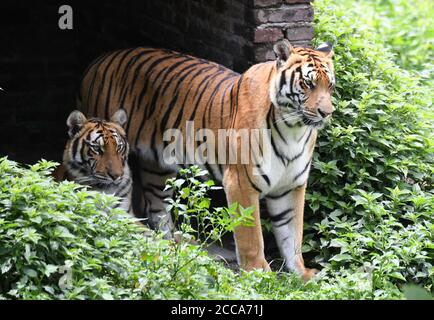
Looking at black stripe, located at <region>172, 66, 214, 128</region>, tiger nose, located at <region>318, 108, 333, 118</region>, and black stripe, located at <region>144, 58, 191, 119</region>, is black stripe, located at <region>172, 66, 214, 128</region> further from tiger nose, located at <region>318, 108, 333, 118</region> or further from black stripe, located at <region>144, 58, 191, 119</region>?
tiger nose, located at <region>318, 108, 333, 118</region>

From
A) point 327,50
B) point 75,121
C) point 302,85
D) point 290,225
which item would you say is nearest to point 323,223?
point 290,225

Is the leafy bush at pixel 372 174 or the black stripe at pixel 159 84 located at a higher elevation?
the black stripe at pixel 159 84

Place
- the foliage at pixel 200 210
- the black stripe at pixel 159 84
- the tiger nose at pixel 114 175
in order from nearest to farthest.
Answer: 1. the foliage at pixel 200 210
2. the tiger nose at pixel 114 175
3. the black stripe at pixel 159 84

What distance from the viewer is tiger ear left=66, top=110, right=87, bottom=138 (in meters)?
6.71

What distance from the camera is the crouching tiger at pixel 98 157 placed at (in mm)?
6602

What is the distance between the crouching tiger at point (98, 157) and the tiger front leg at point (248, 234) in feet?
2.48

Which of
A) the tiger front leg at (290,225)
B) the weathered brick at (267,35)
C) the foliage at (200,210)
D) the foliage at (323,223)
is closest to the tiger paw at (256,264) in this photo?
the foliage at (323,223)

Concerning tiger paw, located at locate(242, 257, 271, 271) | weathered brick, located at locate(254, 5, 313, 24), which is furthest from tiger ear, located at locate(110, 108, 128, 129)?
tiger paw, located at locate(242, 257, 271, 271)

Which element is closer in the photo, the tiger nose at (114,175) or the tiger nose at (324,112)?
the tiger nose at (324,112)

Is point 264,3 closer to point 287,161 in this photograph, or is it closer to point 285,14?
point 285,14

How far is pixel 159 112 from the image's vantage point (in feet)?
23.4

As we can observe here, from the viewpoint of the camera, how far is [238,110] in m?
6.52

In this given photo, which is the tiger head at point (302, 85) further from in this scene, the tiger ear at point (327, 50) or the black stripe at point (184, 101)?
the black stripe at point (184, 101)

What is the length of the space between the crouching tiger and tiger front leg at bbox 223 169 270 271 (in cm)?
76
